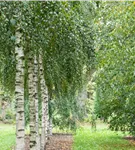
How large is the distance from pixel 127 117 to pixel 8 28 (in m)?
8.89

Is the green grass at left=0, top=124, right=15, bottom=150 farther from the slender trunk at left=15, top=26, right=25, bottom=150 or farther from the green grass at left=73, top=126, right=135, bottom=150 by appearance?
the slender trunk at left=15, top=26, right=25, bottom=150

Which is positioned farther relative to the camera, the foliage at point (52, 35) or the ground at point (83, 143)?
the ground at point (83, 143)

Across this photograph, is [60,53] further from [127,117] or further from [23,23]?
[127,117]

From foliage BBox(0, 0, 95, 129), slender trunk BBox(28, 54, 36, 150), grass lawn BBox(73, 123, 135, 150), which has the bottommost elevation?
grass lawn BBox(73, 123, 135, 150)

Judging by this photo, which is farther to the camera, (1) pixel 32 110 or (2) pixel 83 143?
(2) pixel 83 143

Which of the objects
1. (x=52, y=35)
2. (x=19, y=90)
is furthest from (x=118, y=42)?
(x=19, y=90)

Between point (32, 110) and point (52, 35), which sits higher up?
point (52, 35)

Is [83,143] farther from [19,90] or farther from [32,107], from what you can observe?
[19,90]

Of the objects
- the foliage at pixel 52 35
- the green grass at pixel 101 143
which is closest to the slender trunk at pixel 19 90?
the foliage at pixel 52 35

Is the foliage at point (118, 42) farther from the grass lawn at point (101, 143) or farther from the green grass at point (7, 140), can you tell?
the green grass at point (7, 140)

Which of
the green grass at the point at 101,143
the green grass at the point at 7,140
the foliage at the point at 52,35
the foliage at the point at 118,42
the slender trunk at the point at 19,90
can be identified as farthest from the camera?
the green grass at the point at 7,140

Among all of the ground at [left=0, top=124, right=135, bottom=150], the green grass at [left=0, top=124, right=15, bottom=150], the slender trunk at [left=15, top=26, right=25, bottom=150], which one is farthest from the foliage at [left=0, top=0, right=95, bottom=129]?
the green grass at [left=0, top=124, right=15, bottom=150]

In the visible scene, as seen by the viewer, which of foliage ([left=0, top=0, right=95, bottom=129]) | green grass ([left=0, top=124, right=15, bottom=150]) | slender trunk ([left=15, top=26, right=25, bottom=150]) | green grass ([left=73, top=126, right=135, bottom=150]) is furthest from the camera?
green grass ([left=0, top=124, right=15, bottom=150])

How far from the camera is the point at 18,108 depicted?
553 cm
